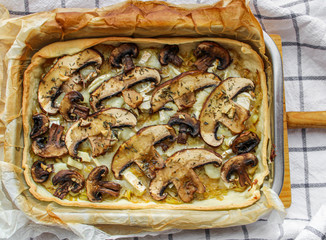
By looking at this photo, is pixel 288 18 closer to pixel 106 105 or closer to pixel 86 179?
pixel 106 105

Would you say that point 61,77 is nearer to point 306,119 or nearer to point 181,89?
point 181,89

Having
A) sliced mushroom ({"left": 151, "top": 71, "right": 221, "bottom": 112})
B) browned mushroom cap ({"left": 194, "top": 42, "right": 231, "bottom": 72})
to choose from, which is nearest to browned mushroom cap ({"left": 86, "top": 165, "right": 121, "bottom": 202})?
sliced mushroom ({"left": 151, "top": 71, "right": 221, "bottom": 112})

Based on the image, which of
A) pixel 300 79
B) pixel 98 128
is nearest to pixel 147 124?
pixel 98 128

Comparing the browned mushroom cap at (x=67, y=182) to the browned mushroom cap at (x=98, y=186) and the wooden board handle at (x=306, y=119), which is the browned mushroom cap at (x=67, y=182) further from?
the wooden board handle at (x=306, y=119)

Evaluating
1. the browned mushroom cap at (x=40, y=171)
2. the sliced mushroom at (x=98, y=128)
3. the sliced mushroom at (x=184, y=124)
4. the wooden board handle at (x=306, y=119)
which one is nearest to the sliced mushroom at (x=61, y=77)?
the sliced mushroom at (x=98, y=128)

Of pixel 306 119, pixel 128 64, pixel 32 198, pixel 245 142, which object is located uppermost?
pixel 128 64

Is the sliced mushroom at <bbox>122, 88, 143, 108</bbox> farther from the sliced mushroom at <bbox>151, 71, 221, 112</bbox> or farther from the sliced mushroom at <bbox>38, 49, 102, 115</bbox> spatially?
the sliced mushroom at <bbox>38, 49, 102, 115</bbox>
